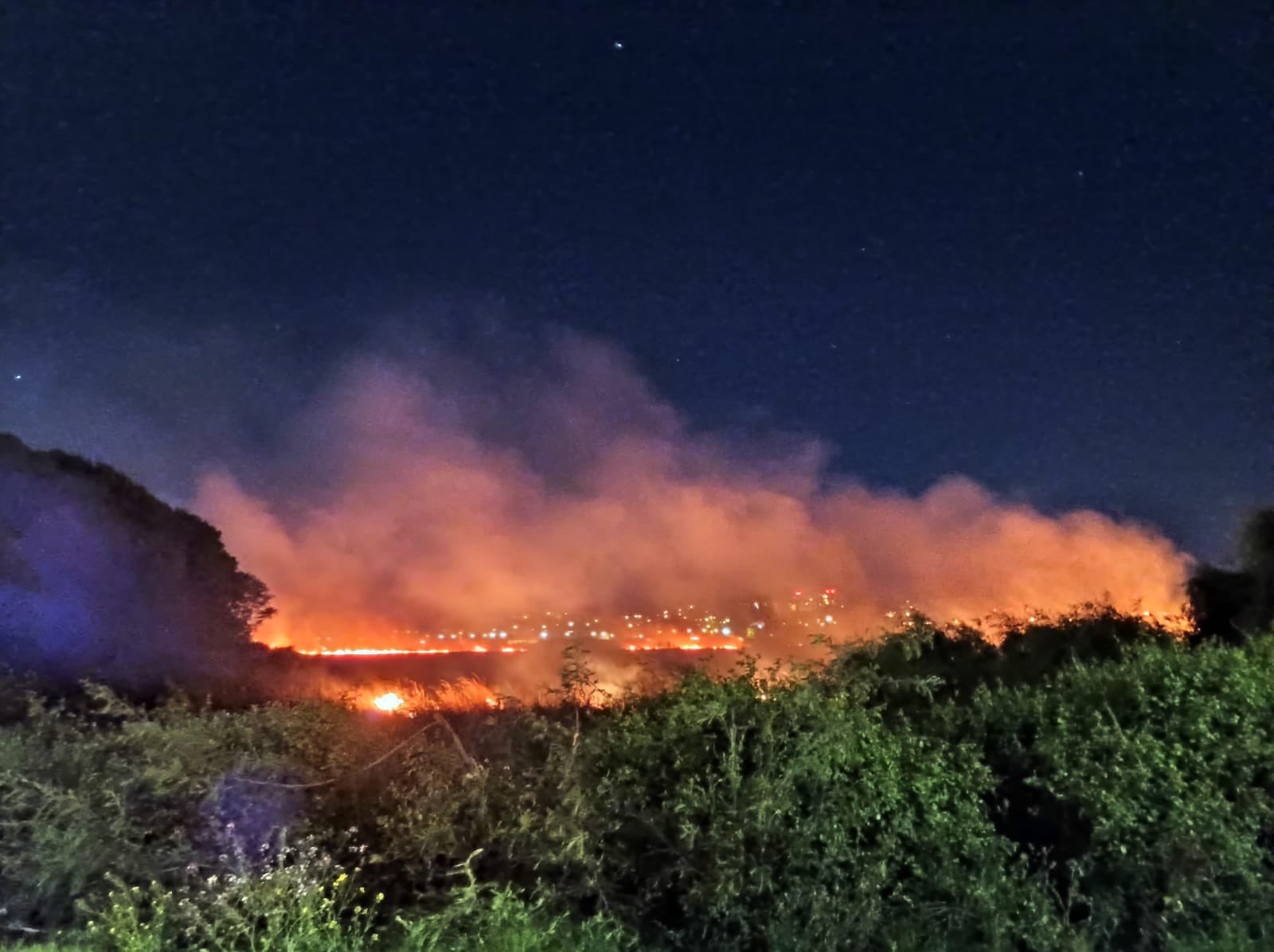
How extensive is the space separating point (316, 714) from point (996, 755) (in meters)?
4.64

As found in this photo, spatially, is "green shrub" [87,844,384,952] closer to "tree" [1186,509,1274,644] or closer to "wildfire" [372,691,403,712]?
"wildfire" [372,691,403,712]

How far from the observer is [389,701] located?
297 inches

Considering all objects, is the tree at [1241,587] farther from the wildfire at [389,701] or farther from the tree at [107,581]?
the tree at [107,581]

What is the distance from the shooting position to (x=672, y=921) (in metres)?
5.81

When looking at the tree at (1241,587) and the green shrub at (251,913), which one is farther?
the tree at (1241,587)

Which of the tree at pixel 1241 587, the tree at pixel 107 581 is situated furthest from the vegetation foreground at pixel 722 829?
the tree at pixel 107 581

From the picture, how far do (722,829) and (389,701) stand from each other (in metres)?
3.08

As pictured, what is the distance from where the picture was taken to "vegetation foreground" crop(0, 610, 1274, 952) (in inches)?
216

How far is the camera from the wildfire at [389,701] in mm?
7367

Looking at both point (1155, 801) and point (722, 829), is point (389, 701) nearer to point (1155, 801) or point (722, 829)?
point (722, 829)

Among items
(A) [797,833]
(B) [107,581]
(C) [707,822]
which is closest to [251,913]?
(C) [707,822]

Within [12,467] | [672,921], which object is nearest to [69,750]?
[672,921]

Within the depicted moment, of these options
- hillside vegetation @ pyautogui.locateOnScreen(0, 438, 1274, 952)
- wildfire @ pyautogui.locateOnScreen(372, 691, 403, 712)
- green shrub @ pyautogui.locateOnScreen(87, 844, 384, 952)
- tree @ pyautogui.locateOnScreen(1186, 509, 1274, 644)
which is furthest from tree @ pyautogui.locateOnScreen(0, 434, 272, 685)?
tree @ pyautogui.locateOnScreen(1186, 509, 1274, 644)

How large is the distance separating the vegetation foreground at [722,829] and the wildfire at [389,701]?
828 millimetres
